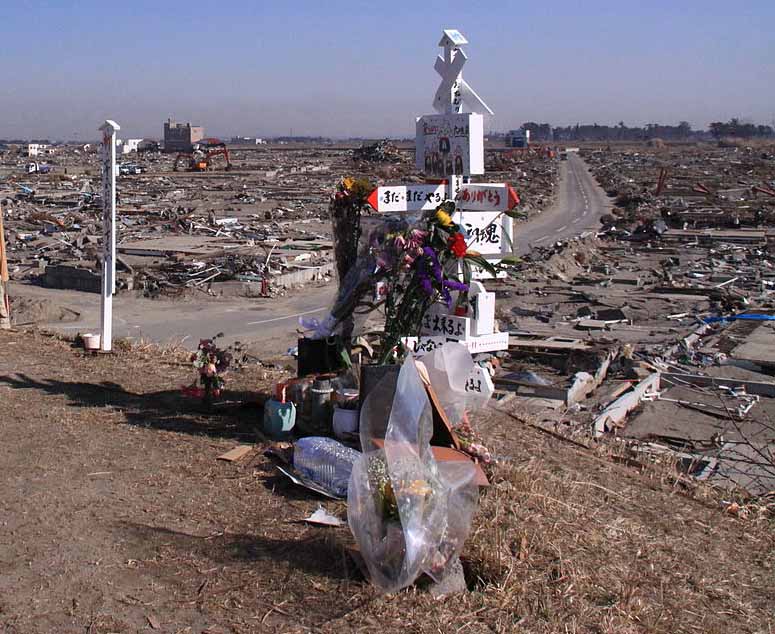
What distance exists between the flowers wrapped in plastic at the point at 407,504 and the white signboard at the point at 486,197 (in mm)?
3138

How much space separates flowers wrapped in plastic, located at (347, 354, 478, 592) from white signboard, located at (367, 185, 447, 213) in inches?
113

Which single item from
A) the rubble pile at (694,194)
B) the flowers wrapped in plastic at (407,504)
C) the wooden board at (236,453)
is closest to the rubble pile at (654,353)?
the wooden board at (236,453)

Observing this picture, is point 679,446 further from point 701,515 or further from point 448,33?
point 448,33

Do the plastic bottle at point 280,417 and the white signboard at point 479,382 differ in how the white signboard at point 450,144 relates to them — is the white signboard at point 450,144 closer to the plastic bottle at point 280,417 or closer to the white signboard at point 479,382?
the white signboard at point 479,382

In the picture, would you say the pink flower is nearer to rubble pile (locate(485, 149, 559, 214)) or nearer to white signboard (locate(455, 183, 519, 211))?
white signboard (locate(455, 183, 519, 211))

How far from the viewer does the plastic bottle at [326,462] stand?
18.0 feet

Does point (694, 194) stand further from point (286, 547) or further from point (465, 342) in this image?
point (286, 547)

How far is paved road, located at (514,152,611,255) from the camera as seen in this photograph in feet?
125

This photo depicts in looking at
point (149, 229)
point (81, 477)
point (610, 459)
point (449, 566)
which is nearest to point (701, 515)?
point (610, 459)

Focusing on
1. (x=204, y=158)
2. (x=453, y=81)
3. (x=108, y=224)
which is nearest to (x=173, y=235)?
Result: (x=108, y=224)

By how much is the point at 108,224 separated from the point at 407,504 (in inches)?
258

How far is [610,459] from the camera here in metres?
7.09

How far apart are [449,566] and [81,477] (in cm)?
260

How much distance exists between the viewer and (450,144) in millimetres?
7695
